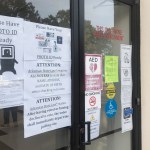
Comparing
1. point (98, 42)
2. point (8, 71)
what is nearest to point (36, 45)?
point (8, 71)

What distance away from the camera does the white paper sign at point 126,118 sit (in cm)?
268

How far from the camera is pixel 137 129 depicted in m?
2.85

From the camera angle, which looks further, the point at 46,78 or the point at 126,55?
the point at 126,55

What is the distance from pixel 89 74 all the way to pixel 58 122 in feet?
1.68

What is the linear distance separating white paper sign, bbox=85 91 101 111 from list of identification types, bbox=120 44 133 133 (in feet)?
1.38

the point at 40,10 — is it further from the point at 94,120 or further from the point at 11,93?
the point at 94,120

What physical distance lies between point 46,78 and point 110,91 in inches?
32.4

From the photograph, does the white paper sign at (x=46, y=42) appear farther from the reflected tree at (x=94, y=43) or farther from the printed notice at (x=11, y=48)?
the reflected tree at (x=94, y=43)

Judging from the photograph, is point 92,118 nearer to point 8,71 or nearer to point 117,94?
point 117,94

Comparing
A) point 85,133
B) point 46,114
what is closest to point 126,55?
point 85,133

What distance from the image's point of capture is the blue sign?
2.47 metres

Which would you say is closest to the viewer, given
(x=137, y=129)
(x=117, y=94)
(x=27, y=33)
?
(x=27, y=33)

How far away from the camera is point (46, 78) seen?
6.27 ft

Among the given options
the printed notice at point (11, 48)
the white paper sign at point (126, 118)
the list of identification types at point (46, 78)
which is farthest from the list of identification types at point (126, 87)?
the printed notice at point (11, 48)
